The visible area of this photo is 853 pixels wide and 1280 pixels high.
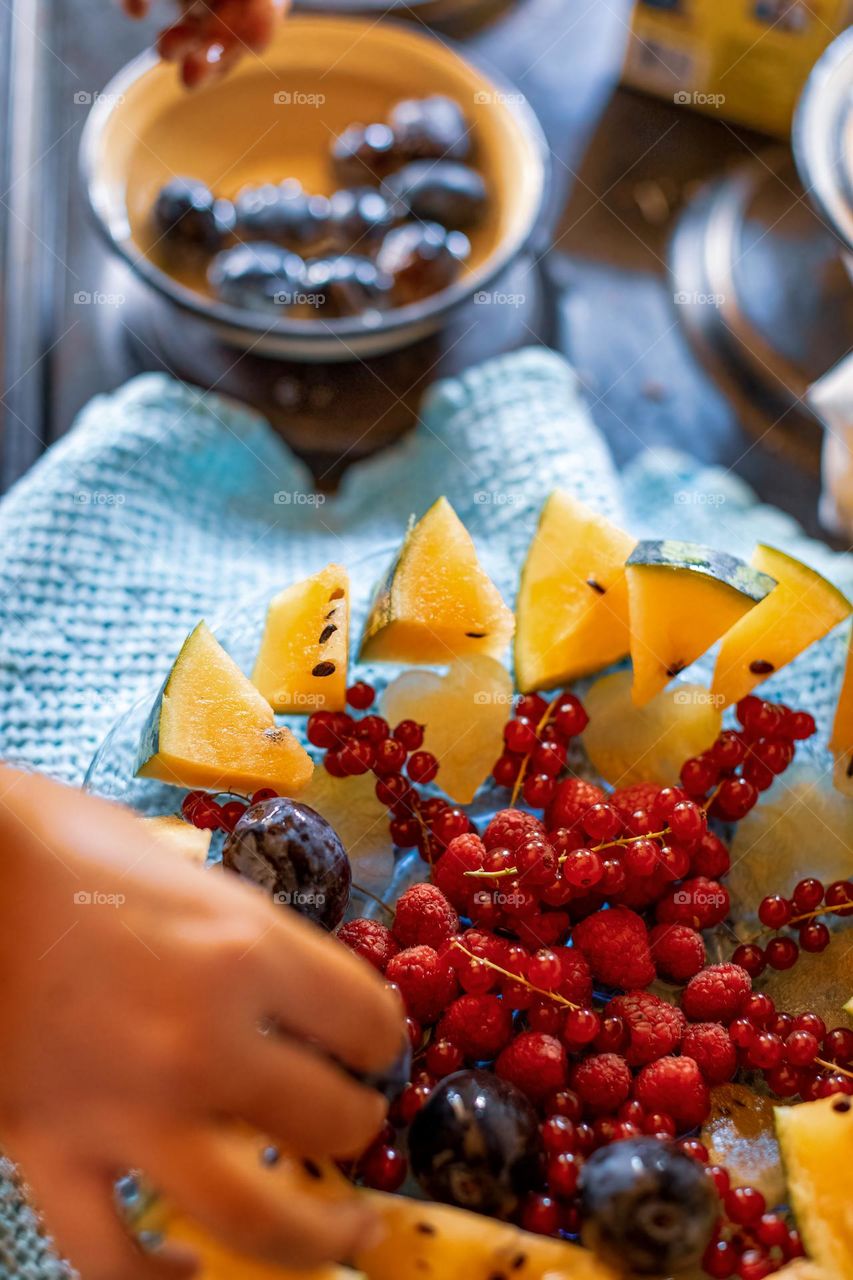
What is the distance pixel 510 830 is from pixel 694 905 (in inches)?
3.3

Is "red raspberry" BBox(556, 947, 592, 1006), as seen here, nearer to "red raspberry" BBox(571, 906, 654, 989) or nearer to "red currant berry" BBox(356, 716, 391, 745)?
"red raspberry" BBox(571, 906, 654, 989)

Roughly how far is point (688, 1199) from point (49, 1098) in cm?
21

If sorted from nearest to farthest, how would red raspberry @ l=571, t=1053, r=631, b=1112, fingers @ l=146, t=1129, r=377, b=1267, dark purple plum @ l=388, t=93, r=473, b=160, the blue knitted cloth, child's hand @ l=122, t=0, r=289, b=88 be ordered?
fingers @ l=146, t=1129, r=377, b=1267 < red raspberry @ l=571, t=1053, r=631, b=1112 < the blue knitted cloth < child's hand @ l=122, t=0, r=289, b=88 < dark purple plum @ l=388, t=93, r=473, b=160

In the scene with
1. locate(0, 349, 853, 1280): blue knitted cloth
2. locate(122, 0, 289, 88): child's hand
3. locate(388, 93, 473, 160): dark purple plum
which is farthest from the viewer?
locate(388, 93, 473, 160): dark purple plum

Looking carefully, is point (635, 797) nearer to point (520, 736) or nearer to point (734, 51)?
point (520, 736)

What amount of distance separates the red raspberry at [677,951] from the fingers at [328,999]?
0.15 metres

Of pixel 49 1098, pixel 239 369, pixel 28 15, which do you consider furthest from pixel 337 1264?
pixel 28 15

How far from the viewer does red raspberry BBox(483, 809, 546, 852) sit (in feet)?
1.60

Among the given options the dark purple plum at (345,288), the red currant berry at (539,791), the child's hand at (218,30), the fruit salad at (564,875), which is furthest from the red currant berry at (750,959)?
the child's hand at (218,30)

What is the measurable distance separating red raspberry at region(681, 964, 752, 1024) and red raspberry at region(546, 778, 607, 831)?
8cm

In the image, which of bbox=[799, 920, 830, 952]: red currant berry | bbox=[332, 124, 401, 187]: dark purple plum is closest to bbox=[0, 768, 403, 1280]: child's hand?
bbox=[799, 920, 830, 952]: red currant berry

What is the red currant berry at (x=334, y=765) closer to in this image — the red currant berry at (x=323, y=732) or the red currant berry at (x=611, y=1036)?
the red currant berry at (x=323, y=732)

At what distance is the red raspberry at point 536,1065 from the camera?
17.4 inches

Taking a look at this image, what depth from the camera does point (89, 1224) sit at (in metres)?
0.36
